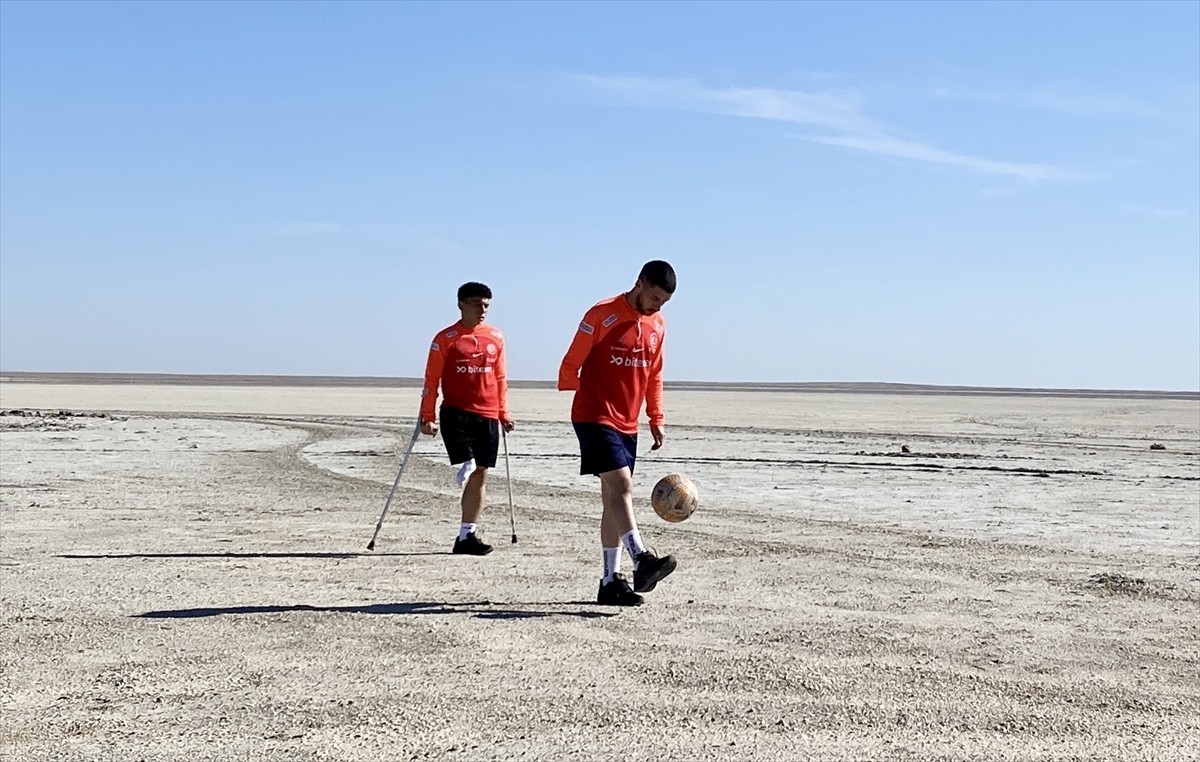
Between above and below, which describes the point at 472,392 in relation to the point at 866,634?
above

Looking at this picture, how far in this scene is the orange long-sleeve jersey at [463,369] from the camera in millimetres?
11484

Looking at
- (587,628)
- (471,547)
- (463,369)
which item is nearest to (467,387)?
(463,369)

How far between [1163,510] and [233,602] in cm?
1022

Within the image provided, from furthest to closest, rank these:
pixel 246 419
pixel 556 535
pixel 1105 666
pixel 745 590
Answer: pixel 246 419
pixel 556 535
pixel 745 590
pixel 1105 666

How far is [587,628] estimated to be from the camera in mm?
7934

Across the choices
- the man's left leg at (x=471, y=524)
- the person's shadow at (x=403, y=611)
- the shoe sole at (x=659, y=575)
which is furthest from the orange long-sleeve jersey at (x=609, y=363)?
the man's left leg at (x=471, y=524)

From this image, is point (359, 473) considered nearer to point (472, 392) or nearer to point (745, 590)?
point (472, 392)

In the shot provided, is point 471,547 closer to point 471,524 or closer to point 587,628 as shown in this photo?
point 471,524

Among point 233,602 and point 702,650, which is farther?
point 233,602

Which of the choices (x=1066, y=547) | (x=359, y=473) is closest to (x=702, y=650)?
(x=1066, y=547)

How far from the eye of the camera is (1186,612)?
Answer: 8562mm

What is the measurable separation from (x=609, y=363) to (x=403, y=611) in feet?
6.31

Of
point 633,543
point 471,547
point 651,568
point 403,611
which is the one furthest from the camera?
point 471,547

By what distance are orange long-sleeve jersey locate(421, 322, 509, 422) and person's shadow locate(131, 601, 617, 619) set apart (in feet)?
9.86
